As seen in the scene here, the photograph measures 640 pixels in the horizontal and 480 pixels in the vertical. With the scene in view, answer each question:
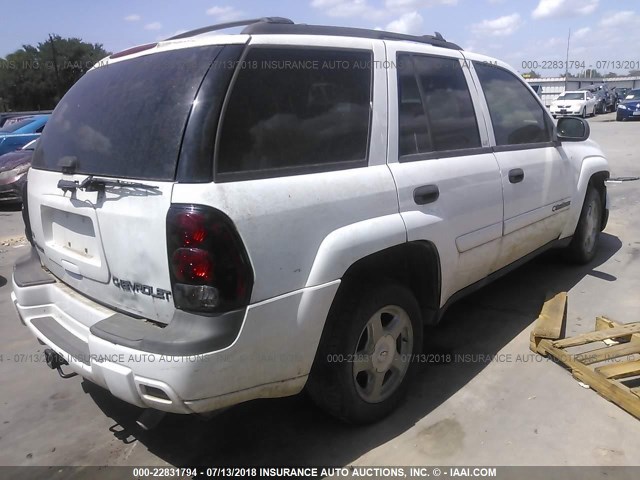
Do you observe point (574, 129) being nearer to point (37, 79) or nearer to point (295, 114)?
point (295, 114)

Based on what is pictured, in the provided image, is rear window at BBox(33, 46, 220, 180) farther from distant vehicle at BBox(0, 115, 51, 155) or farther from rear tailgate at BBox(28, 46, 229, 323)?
distant vehicle at BBox(0, 115, 51, 155)

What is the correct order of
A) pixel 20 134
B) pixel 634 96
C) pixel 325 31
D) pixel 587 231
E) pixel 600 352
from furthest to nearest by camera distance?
pixel 634 96, pixel 20 134, pixel 587 231, pixel 600 352, pixel 325 31

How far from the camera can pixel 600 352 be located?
329 centimetres

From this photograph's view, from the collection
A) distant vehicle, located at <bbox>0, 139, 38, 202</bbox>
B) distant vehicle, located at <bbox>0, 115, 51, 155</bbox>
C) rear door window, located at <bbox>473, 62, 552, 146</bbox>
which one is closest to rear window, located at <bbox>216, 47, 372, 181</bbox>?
rear door window, located at <bbox>473, 62, 552, 146</bbox>

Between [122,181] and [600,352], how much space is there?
2.92 metres

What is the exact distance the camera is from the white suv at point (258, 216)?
2096 millimetres

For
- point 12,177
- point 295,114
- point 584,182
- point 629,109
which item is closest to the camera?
point 295,114

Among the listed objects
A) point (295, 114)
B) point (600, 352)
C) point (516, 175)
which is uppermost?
point (295, 114)

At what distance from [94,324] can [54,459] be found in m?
0.91

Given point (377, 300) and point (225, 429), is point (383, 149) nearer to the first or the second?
point (377, 300)

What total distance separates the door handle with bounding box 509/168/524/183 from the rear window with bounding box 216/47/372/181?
54.8 inches

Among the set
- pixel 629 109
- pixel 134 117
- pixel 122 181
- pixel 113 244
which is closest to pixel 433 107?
pixel 134 117

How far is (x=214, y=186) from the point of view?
2.08m

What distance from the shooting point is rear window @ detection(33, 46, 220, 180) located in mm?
2189
